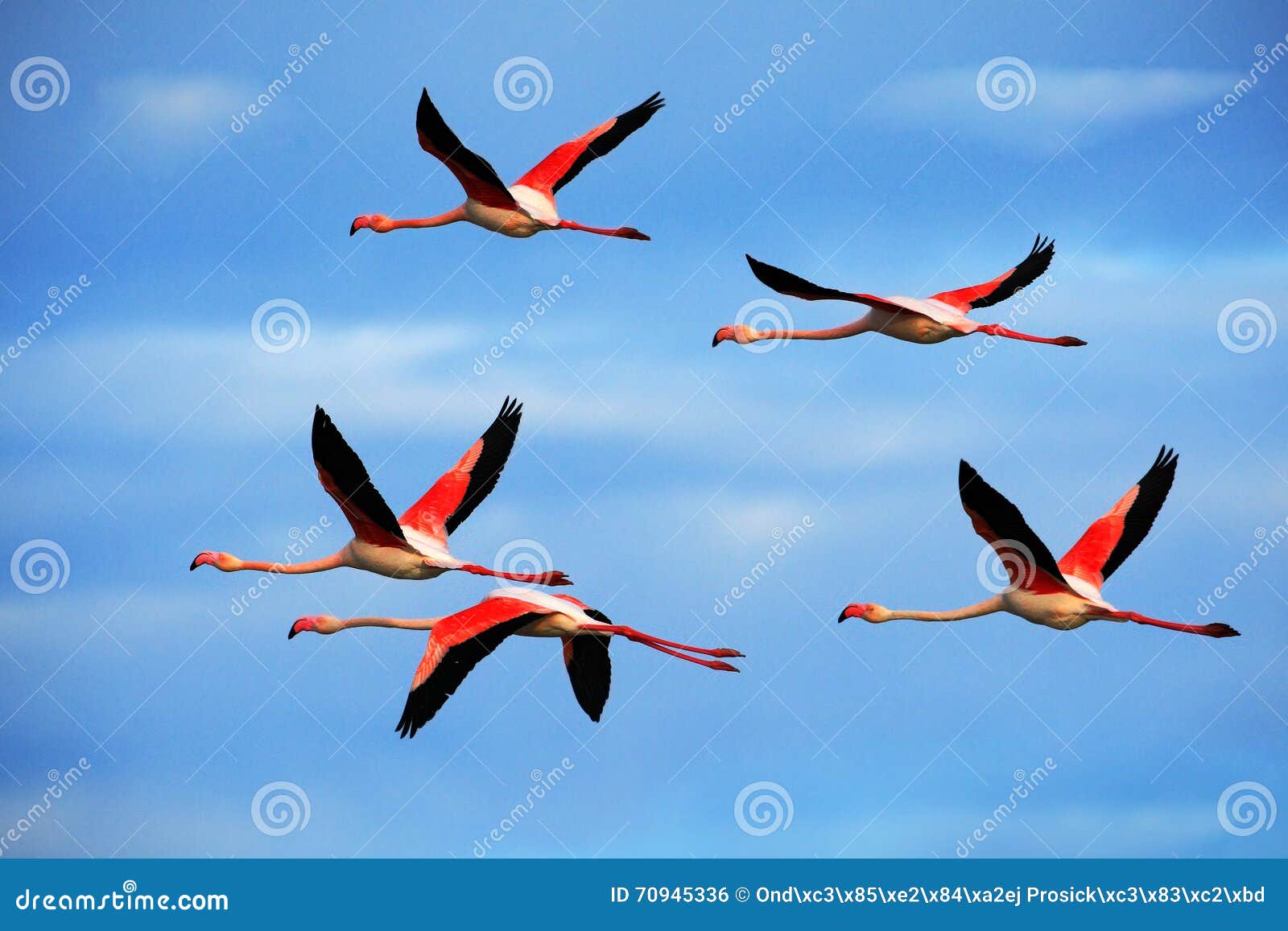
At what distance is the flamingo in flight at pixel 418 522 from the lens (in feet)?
106

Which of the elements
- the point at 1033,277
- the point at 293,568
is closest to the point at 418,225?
the point at 293,568

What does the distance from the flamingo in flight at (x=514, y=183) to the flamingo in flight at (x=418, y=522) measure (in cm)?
276

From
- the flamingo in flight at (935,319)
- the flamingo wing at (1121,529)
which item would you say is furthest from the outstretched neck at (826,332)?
the flamingo wing at (1121,529)

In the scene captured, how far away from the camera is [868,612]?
35219 millimetres

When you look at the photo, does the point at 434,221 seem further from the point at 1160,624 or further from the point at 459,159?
the point at 1160,624

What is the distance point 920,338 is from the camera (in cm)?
3538

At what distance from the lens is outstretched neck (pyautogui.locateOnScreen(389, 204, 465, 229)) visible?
3753 centimetres

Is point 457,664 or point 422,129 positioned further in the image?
point 422,129

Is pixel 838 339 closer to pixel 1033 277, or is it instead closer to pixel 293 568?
pixel 1033 277

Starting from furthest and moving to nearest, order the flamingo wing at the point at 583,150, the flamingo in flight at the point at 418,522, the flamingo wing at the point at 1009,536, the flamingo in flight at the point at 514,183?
the flamingo wing at the point at 583,150, the flamingo in flight at the point at 514,183, the flamingo in flight at the point at 418,522, the flamingo wing at the point at 1009,536

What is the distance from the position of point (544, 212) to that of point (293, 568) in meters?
A: 6.41

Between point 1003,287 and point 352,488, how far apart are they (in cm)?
995

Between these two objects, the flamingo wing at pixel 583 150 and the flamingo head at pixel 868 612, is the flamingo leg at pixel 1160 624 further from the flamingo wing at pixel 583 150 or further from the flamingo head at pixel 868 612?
the flamingo wing at pixel 583 150

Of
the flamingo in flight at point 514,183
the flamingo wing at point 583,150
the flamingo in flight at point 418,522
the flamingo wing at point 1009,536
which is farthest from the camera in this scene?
the flamingo wing at point 583,150
